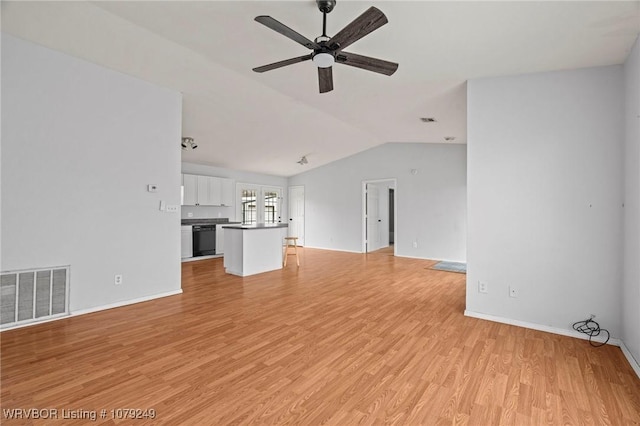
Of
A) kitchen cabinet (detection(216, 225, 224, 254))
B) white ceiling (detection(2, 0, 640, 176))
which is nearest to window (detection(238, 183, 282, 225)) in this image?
kitchen cabinet (detection(216, 225, 224, 254))

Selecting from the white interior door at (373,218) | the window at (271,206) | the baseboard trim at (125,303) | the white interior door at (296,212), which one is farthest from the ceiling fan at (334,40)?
the white interior door at (296,212)

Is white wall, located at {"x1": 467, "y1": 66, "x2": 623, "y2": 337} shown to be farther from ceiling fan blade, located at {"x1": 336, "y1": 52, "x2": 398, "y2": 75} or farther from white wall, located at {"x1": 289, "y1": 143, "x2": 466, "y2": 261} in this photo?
white wall, located at {"x1": 289, "y1": 143, "x2": 466, "y2": 261}

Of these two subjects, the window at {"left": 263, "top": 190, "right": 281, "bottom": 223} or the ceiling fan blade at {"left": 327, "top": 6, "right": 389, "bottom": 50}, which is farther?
the window at {"left": 263, "top": 190, "right": 281, "bottom": 223}

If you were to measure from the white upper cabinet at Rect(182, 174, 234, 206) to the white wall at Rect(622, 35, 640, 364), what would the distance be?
7.41 m

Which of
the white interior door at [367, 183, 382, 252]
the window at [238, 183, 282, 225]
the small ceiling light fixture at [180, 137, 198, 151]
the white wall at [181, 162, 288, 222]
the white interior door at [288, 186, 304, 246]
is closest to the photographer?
the small ceiling light fixture at [180, 137, 198, 151]

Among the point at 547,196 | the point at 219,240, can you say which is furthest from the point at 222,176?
the point at 547,196

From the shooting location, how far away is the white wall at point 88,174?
119 inches

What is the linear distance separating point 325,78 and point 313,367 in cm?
242

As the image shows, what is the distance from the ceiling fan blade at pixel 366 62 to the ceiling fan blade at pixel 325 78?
0.47ft

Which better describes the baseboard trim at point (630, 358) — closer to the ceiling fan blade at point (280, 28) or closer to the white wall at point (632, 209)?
the white wall at point (632, 209)

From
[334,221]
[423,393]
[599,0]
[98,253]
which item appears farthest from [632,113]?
[334,221]

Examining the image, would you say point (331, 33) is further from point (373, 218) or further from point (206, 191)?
point (373, 218)

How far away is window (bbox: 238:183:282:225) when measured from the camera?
29.8ft

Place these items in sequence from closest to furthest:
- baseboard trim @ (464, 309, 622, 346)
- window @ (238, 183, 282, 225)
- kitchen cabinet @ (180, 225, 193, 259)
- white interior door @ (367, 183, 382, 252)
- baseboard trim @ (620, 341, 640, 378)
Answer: baseboard trim @ (620, 341, 640, 378)
baseboard trim @ (464, 309, 622, 346)
kitchen cabinet @ (180, 225, 193, 259)
white interior door @ (367, 183, 382, 252)
window @ (238, 183, 282, 225)
